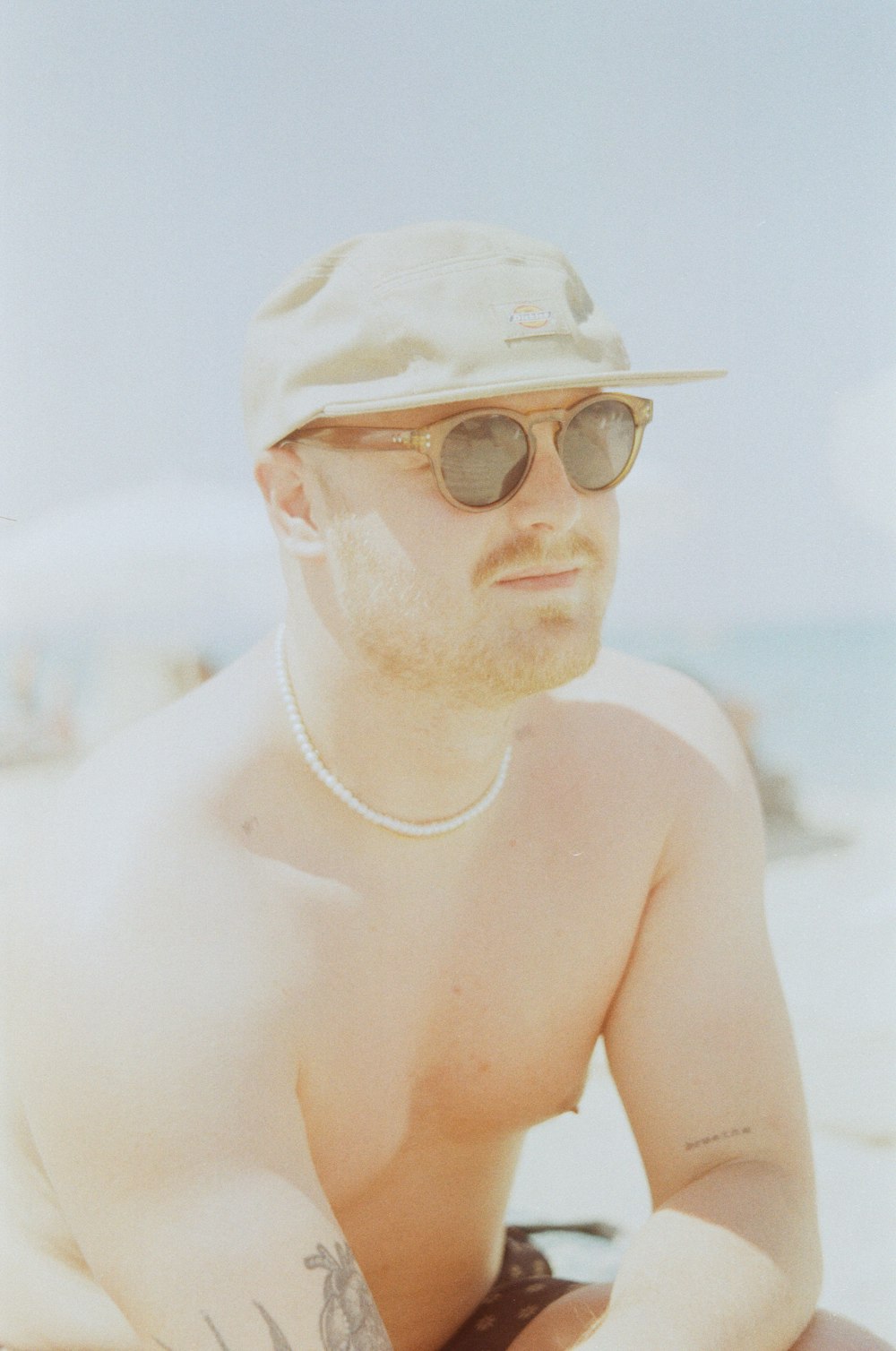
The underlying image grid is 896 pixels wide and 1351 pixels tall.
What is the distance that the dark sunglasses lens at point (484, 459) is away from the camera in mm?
1493

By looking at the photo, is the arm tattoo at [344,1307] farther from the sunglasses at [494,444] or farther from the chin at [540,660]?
the sunglasses at [494,444]

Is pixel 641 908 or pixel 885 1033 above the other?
pixel 641 908

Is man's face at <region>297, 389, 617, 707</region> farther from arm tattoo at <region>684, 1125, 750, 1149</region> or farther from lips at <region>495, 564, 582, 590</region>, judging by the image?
arm tattoo at <region>684, 1125, 750, 1149</region>

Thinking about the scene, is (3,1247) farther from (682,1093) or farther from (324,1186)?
(682,1093)

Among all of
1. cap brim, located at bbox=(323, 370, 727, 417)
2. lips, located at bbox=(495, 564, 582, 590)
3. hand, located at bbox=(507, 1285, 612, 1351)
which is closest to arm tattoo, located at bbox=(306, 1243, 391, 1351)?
hand, located at bbox=(507, 1285, 612, 1351)

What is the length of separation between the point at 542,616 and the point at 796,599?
1480 cm

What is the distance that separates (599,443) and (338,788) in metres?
0.59

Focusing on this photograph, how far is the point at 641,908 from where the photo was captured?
183cm

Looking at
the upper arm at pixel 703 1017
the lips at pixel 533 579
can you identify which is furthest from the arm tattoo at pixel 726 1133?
the lips at pixel 533 579

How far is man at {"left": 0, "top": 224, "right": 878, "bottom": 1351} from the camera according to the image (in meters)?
1.37

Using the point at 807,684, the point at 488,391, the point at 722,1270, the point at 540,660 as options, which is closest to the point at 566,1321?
the point at 722,1270

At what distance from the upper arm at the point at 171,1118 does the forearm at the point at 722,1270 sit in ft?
1.11

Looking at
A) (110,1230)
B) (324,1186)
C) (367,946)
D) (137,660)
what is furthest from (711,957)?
(137,660)

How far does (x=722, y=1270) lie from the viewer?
5.02 feet
